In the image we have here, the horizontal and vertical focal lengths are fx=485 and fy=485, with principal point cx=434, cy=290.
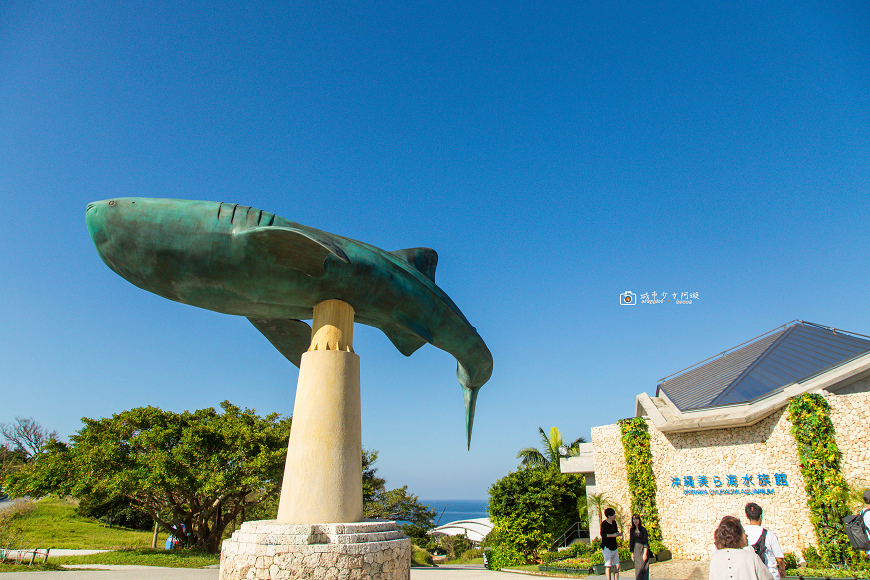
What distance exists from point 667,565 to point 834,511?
538 cm

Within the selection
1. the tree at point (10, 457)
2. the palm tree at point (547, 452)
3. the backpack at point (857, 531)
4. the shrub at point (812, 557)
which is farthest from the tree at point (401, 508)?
the tree at point (10, 457)

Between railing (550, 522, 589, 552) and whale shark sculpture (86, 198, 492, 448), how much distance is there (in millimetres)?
A: 19419

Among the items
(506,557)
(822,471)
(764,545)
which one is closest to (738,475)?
(822,471)

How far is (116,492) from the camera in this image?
1881cm

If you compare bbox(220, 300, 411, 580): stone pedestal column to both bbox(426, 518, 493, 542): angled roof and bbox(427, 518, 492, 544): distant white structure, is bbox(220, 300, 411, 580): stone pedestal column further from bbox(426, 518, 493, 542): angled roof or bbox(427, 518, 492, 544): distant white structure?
bbox(426, 518, 493, 542): angled roof

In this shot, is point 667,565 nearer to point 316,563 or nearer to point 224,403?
point 316,563

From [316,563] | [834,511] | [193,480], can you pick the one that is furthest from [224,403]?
[834,511]

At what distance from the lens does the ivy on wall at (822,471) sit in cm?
1482

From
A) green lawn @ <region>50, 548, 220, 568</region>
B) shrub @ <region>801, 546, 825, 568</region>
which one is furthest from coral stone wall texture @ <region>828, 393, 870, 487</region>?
green lawn @ <region>50, 548, 220, 568</region>

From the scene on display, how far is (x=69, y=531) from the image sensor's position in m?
27.4

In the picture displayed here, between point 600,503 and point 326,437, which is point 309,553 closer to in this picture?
point 326,437

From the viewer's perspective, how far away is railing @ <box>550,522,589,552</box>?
23.7 meters

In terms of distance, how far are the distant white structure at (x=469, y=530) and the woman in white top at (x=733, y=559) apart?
44.7 m

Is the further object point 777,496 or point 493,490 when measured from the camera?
point 493,490
